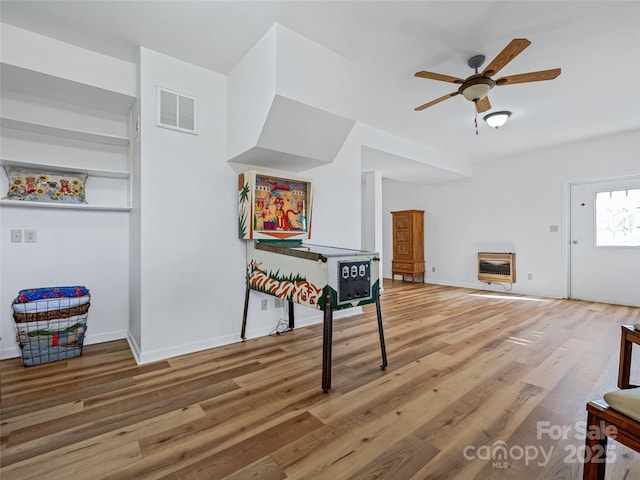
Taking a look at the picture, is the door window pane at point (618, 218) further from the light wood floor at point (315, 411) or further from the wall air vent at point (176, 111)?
the wall air vent at point (176, 111)

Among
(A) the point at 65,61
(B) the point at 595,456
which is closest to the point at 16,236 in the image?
(A) the point at 65,61

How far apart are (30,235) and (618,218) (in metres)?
7.55

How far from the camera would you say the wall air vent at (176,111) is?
259 cm

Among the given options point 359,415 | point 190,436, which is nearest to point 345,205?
point 359,415

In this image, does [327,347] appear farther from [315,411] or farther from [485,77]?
[485,77]

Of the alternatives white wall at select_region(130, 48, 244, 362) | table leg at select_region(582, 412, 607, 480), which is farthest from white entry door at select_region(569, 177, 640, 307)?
white wall at select_region(130, 48, 244, 362)

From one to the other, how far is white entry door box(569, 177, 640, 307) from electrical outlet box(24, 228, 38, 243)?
7.35 m

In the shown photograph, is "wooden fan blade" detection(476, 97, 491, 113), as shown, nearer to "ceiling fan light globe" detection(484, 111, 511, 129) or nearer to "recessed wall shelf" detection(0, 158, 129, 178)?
"ceiling fan light globe" detection(484, 111, 511, 129)

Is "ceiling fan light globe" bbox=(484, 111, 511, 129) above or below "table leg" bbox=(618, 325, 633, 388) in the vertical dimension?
above

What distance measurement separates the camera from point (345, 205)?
3930 mm


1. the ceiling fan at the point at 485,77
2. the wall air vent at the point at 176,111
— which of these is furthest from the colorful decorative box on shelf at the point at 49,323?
the ceiling fan at the point at 485,77

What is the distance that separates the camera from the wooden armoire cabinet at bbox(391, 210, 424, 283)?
22.6 ft

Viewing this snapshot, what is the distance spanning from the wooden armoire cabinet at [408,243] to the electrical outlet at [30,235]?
20.6ft

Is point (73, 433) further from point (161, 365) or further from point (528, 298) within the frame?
point (528, 298)
